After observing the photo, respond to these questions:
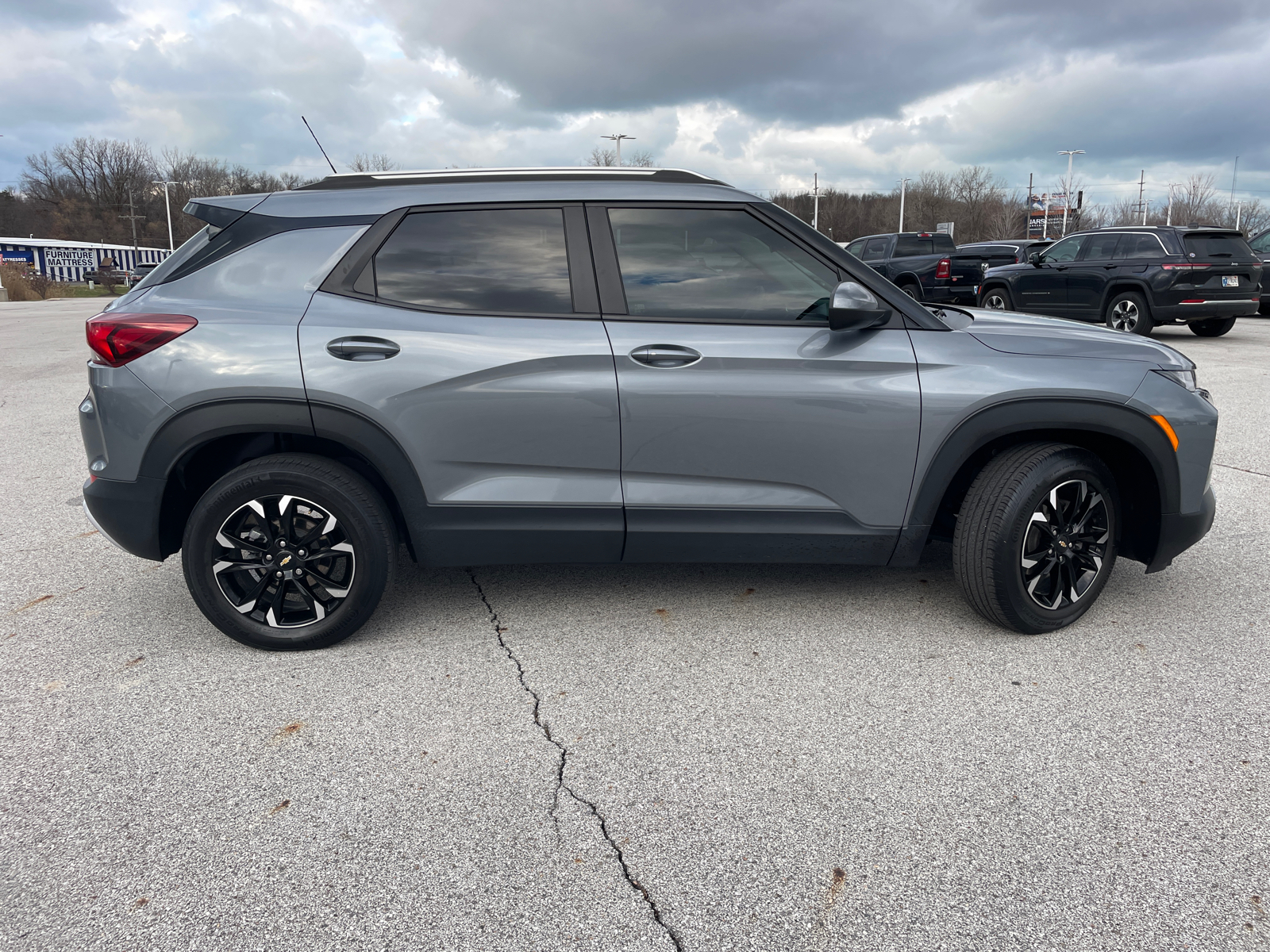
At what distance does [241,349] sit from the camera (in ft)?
10.3

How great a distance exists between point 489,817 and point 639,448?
1385 millimetres

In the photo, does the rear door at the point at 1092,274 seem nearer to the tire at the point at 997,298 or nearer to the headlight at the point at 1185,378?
the tire at the point at 997,298

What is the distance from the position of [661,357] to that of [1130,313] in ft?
42.1

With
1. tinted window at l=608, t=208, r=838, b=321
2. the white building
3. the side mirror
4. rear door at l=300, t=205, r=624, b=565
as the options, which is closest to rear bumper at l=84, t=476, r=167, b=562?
rear door at l=300, t=205, r=624, b=565

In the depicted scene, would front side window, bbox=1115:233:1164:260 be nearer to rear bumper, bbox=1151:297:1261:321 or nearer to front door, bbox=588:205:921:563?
rear bumper, bbox=1151:297:1261:321

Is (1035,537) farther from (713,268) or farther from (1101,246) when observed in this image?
(1101,246)

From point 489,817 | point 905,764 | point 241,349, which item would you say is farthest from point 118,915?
point 905,764

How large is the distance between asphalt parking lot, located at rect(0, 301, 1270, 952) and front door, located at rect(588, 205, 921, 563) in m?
0.50

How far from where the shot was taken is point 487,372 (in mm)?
3156

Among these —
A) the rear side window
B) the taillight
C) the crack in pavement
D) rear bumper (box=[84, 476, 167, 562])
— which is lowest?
the crack in pavement

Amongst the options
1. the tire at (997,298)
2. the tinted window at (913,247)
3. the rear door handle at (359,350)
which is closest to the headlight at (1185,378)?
the rear door handle at (359,350)

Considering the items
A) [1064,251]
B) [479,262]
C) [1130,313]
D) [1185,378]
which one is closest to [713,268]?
[479,262]

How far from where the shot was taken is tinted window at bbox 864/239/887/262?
20.5m

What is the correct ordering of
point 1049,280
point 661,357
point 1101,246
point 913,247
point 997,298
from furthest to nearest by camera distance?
point 913,247 < point 997,298 < point 1049,280 < point 1101,246 < point 661,357
